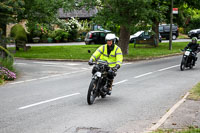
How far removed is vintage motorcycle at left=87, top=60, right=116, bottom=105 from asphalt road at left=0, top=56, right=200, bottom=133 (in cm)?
23

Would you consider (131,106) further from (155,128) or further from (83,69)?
(83,69)

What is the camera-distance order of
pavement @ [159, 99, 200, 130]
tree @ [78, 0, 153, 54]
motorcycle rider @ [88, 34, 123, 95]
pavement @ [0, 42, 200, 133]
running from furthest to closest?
tree @ [78, 0, 153, 54]
motorcycle rider @ [88, 34, 123, 95]
pavement @ [0, 42, 200, 133]
pavement @ [159, 99, 200, 130]

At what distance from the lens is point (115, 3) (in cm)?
2261

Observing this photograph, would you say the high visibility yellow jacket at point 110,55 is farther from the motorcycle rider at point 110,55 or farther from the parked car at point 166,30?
the parked car at point 166,30

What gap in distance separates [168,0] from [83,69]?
17128 mm

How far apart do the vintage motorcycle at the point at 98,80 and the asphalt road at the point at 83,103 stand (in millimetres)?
233

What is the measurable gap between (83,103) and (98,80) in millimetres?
708

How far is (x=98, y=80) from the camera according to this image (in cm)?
918

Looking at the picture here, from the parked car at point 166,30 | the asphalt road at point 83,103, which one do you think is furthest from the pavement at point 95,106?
the parked car at point 166,30

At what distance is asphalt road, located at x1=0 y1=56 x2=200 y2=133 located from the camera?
6934mm

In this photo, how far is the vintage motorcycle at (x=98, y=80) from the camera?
29.4 feet

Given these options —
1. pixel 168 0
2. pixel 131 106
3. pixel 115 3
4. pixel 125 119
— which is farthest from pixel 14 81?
pixel 168 0

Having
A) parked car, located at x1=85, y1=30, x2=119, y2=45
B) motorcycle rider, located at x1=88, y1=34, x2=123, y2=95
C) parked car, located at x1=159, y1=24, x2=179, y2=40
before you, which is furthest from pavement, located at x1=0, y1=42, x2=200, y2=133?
parked car, located at x1=159, y1=24, x2=179, y2=40

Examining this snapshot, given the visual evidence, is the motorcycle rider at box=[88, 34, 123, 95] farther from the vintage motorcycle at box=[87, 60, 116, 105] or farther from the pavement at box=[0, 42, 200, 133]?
the pavement at box=[0, 42, 200, 133]
